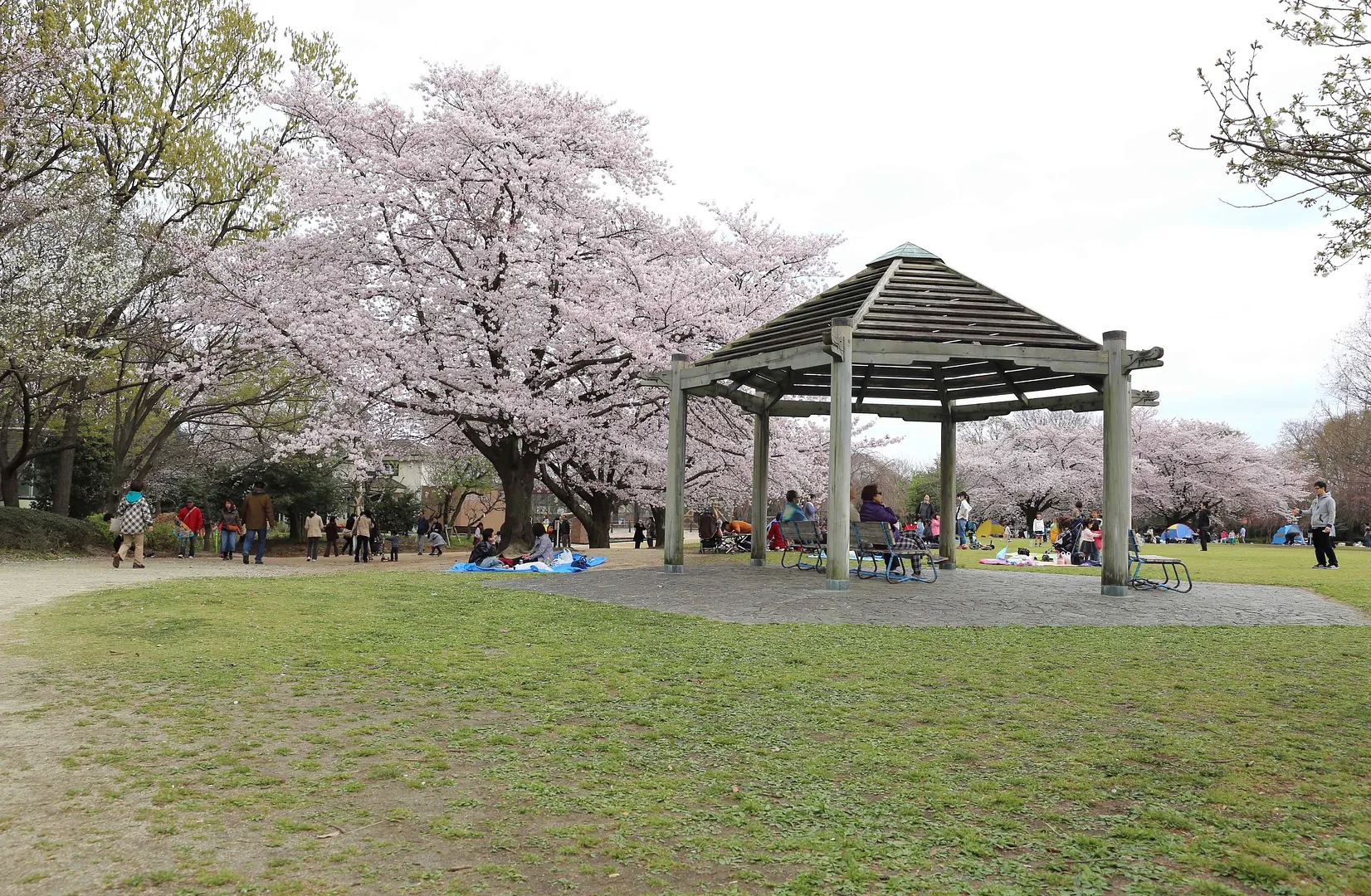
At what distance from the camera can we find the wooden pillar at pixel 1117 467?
13.1 meters

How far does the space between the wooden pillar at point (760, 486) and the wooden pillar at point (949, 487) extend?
311 centimetres

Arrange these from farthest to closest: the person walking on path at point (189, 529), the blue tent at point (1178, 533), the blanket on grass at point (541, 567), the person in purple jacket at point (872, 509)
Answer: the blue tent at point (1178, 533) → the person walking on path at point (189, 529) → the blanket on grass at point (541, 567) → the person in purple jacket at point (872, 509)

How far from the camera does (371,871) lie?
11.9 feet

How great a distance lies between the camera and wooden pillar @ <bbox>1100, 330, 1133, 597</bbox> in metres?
13.1

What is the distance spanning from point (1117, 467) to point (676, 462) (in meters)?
6.37

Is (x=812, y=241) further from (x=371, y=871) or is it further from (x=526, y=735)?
(x=371, y=871)

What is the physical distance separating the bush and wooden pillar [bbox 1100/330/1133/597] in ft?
68.4

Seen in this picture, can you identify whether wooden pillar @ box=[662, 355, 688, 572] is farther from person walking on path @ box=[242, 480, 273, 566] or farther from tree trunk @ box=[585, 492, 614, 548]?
tree trunk @ box=[585, 492, 614, 548]

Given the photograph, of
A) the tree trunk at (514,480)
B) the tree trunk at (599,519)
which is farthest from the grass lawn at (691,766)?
the tree trunk at (599,519)

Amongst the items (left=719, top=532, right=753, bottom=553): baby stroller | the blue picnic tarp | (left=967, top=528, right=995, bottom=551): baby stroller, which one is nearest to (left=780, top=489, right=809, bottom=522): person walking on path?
the blue picnic tarp

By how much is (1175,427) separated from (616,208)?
4834 cm

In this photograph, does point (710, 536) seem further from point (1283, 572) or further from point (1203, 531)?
point (1203, 531)

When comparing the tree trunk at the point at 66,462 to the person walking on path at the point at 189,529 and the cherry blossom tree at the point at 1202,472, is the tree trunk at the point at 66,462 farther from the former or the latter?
the cherry blossom tree at the point at 1202,472

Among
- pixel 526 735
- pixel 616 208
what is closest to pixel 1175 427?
pixel 616 208
